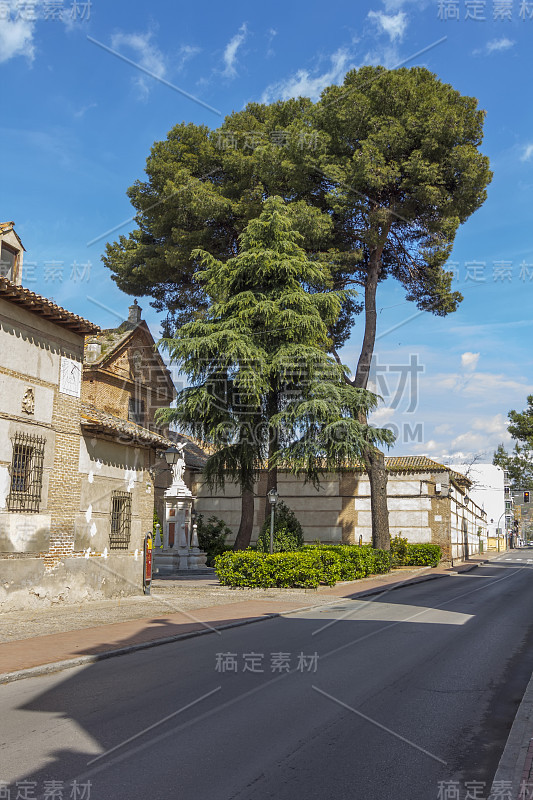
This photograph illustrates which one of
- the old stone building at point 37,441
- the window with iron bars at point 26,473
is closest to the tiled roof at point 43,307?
the old stone building at point 37,441

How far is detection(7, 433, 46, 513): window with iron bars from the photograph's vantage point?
44.8 feet

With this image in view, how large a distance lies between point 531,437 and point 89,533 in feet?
151

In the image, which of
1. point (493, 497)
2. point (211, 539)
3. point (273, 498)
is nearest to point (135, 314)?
point (211, 539)

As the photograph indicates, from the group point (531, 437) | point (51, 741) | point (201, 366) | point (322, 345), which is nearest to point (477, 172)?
point (322, 345)

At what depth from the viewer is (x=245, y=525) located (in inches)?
976

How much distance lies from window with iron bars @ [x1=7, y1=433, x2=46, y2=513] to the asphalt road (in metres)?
4.99

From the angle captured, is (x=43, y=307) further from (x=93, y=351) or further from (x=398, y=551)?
(x=398, y=551)

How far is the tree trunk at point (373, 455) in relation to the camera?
29156 mm

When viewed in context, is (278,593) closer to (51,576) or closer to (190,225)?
(51,576)

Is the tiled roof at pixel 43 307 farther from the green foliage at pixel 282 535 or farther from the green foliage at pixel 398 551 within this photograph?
the green foliage at pixel 398 551

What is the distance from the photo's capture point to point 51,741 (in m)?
5.44

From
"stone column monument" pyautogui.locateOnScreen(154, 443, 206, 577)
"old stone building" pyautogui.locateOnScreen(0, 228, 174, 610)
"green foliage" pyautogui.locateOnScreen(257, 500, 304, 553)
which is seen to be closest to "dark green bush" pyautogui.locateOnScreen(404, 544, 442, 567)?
"stone column monument" pyautogui.locateOnScreen(154, 443, 206, 577)

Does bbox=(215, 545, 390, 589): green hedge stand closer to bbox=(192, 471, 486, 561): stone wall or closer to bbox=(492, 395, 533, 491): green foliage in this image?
bbox=(192, 471, 486, 561): stone wall

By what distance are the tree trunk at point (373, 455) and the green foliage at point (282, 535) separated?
7.11m
